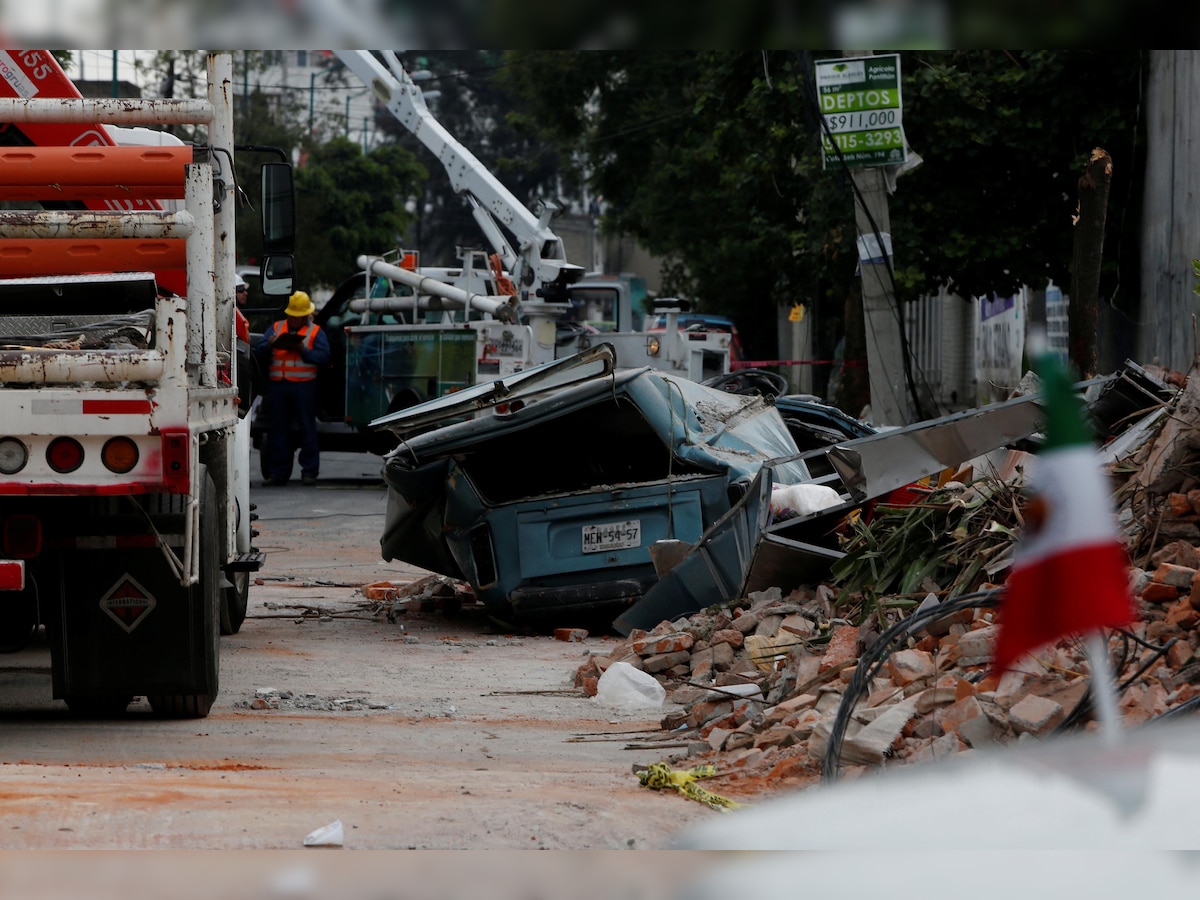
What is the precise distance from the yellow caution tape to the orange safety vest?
13.2 m

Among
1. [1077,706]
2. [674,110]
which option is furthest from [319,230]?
[1077,706]

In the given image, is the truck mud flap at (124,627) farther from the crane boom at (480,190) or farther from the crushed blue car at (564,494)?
the crane boom at (480,190)

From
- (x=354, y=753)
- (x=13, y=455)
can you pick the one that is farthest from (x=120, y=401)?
(x=354, y=753)

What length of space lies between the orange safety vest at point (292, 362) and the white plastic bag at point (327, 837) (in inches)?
554

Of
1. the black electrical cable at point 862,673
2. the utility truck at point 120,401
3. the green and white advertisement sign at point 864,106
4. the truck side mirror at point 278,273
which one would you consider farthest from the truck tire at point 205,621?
the green and white advertisement sign at point 864,106

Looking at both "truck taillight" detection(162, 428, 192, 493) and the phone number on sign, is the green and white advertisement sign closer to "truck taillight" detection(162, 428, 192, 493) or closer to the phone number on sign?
the phone number on sign

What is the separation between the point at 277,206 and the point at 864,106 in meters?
5.65

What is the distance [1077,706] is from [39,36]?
134 inches

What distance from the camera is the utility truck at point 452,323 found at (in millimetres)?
17828

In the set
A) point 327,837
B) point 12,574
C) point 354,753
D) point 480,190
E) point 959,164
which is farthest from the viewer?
point 480,190

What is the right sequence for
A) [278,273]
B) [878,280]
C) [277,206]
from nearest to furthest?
[277,206] → [278,273] → [878,280]

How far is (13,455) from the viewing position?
526 centimetres

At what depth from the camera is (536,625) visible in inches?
361

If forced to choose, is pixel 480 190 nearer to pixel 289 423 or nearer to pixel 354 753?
pixel 289 423
